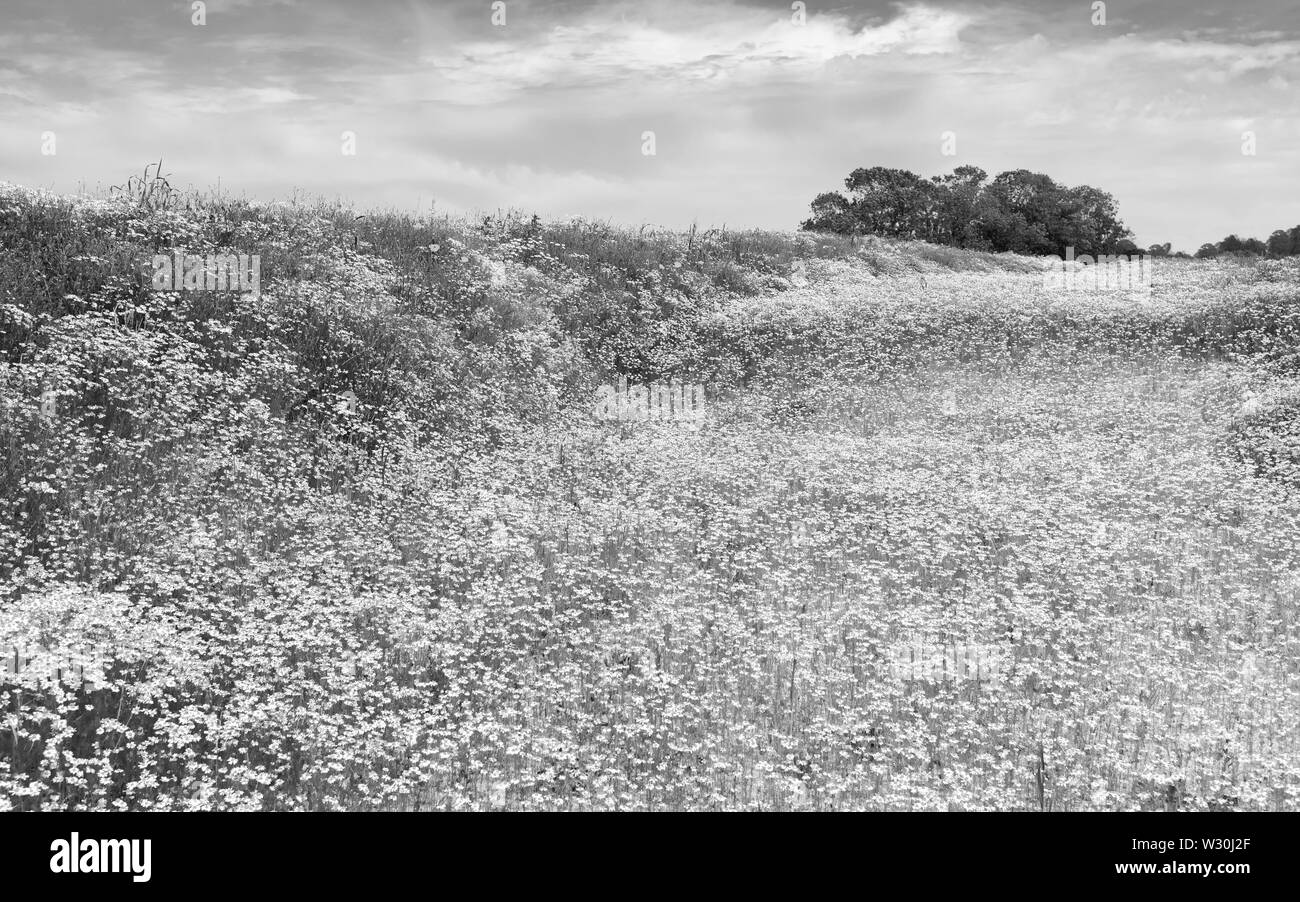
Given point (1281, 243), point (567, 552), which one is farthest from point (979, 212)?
point (567, 552)

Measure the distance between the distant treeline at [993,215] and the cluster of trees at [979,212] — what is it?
7 centimetres

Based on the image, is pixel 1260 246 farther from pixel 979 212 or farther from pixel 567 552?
pixel 567 552

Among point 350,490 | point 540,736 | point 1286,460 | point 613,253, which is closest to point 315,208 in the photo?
point 613,253

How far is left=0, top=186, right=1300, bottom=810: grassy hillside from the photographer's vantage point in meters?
8.50

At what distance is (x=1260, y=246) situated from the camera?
70.0 m

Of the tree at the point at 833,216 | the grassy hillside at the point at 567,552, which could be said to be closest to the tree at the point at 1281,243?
the tree at the point at 833,216

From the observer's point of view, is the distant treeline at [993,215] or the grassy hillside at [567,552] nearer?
the grassy hillside at [567,552]

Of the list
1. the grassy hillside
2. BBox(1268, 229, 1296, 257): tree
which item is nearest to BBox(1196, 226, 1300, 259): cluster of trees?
BBox(1268, 229, 1296, 257): tree

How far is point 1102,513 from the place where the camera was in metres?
15.7

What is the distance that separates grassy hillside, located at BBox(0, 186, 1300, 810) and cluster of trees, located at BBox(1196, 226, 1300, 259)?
44.3m

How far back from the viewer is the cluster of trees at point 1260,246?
202 feet

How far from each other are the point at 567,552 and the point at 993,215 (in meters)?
59.8

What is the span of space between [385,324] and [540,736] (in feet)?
40.2

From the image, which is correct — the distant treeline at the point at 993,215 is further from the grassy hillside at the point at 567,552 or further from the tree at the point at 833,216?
the grassy hillside at the point at 567,552
